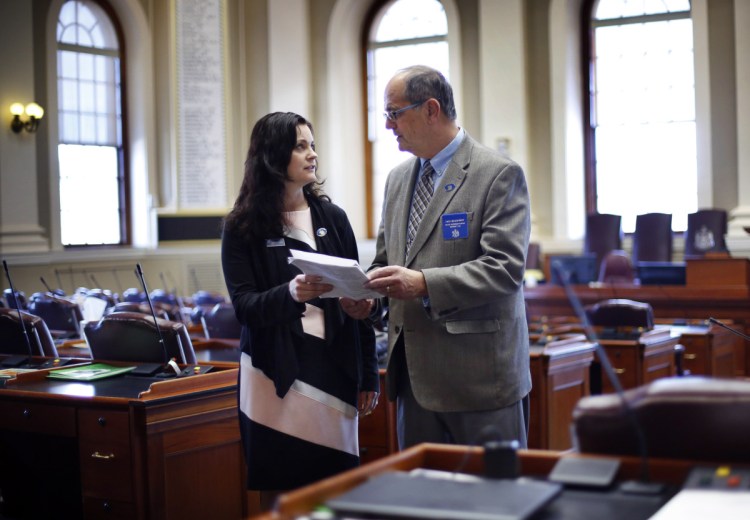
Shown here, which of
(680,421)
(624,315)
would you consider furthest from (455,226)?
(624,315)

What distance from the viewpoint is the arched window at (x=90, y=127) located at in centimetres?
1094

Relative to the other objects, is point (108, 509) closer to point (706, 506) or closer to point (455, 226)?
point (455, 226)

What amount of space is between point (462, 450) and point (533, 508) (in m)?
0.31

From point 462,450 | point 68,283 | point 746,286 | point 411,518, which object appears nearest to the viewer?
point 411,518

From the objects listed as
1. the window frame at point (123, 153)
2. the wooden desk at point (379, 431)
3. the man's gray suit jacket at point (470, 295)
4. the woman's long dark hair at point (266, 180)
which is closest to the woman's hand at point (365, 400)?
the man's gray suit jacket at point (470, 295)

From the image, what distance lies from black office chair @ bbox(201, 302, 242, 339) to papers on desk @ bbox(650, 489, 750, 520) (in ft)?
12.6

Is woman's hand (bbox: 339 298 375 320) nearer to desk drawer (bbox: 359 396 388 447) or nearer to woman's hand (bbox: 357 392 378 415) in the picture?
woman's hand (bbox: 357 392 378 415)

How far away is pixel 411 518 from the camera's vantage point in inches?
49.0

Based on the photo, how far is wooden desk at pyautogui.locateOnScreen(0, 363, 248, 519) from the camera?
9.49 feet

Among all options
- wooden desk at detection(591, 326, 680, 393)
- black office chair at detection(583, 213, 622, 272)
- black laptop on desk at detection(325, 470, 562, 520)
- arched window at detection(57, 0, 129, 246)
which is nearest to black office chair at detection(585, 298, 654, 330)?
wooden desk at detection(591, 326, 680, 393)

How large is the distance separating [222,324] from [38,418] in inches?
80.0

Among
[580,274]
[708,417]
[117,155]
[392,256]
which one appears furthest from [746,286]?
[117,155]

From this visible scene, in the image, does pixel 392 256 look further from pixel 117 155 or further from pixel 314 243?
pixel 117 155

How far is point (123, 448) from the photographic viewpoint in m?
2.90
